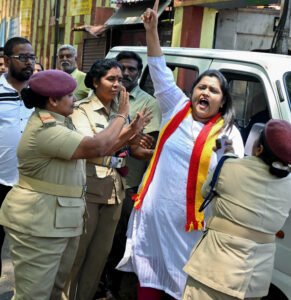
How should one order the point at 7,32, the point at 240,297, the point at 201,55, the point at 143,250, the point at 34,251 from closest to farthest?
1. the point at 240,297
2. the point at 34,251
3. the point at 143,250
4. the point at 201,55
5. the point at 7,32

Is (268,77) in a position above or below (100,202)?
above

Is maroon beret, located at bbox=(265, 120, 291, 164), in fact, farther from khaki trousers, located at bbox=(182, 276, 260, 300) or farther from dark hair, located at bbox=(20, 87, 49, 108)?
dark hair, located at bbox=(20, 87, 49, 108)

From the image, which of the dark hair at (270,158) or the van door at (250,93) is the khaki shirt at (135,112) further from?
the dark hair at (270,158)

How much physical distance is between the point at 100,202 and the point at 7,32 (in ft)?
86.3

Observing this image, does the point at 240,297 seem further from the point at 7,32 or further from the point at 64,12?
the point at 7,32

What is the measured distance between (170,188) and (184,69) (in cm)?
138

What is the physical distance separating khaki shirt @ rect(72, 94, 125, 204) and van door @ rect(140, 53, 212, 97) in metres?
0.86

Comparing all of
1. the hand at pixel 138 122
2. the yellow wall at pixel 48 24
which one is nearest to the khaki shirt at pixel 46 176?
the hand at pixel 138 122

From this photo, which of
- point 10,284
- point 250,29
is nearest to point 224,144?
point 10,284

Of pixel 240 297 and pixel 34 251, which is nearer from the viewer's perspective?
pixel 240 297

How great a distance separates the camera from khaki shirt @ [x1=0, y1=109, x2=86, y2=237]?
10.0 feet

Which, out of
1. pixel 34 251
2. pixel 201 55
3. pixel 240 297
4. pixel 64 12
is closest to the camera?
pixel 240 297

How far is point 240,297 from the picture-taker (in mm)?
2689

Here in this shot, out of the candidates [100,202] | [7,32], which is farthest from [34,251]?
[7,32]
